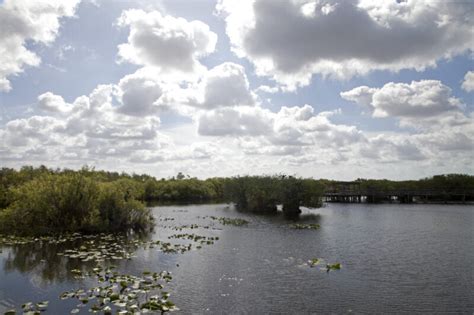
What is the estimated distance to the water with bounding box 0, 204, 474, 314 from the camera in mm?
15664

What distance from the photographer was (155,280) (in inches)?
723

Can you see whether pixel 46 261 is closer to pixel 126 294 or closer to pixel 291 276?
pixel 126 294

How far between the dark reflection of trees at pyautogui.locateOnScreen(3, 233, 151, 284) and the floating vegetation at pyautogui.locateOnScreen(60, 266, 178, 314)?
210 centimetres

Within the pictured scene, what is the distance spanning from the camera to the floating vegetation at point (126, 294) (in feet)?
46.1

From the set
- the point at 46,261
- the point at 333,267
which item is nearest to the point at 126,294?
the point at 46,261

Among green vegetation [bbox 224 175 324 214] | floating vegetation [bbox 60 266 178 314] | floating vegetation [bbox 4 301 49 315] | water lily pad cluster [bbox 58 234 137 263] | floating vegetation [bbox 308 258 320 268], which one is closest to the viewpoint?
floating vegetation [bbox 4 301 49 315]

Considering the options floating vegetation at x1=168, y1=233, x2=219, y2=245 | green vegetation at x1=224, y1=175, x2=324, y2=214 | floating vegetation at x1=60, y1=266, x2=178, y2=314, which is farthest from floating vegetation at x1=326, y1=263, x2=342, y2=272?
green vegetation at x1=224, y1=175, x2=324, y2=214

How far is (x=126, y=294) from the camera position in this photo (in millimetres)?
15617

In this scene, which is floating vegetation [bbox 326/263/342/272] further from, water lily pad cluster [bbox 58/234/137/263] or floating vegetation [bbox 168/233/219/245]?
water lily pad cluster [bbox 58/234/137/263]

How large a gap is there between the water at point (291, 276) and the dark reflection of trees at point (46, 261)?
0.06 metres

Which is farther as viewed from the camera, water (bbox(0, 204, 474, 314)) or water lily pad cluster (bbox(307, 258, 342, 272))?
water lily pad cluster (bbox(307, 258, 342, 272))

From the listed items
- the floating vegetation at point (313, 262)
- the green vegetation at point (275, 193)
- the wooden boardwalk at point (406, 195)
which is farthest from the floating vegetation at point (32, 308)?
the wooden boardwalk at point (406, 195)

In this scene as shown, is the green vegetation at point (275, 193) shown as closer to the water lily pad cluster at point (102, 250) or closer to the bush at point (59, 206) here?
the bush at point (59, 206)

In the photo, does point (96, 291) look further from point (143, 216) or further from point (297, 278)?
point (143, 216)
